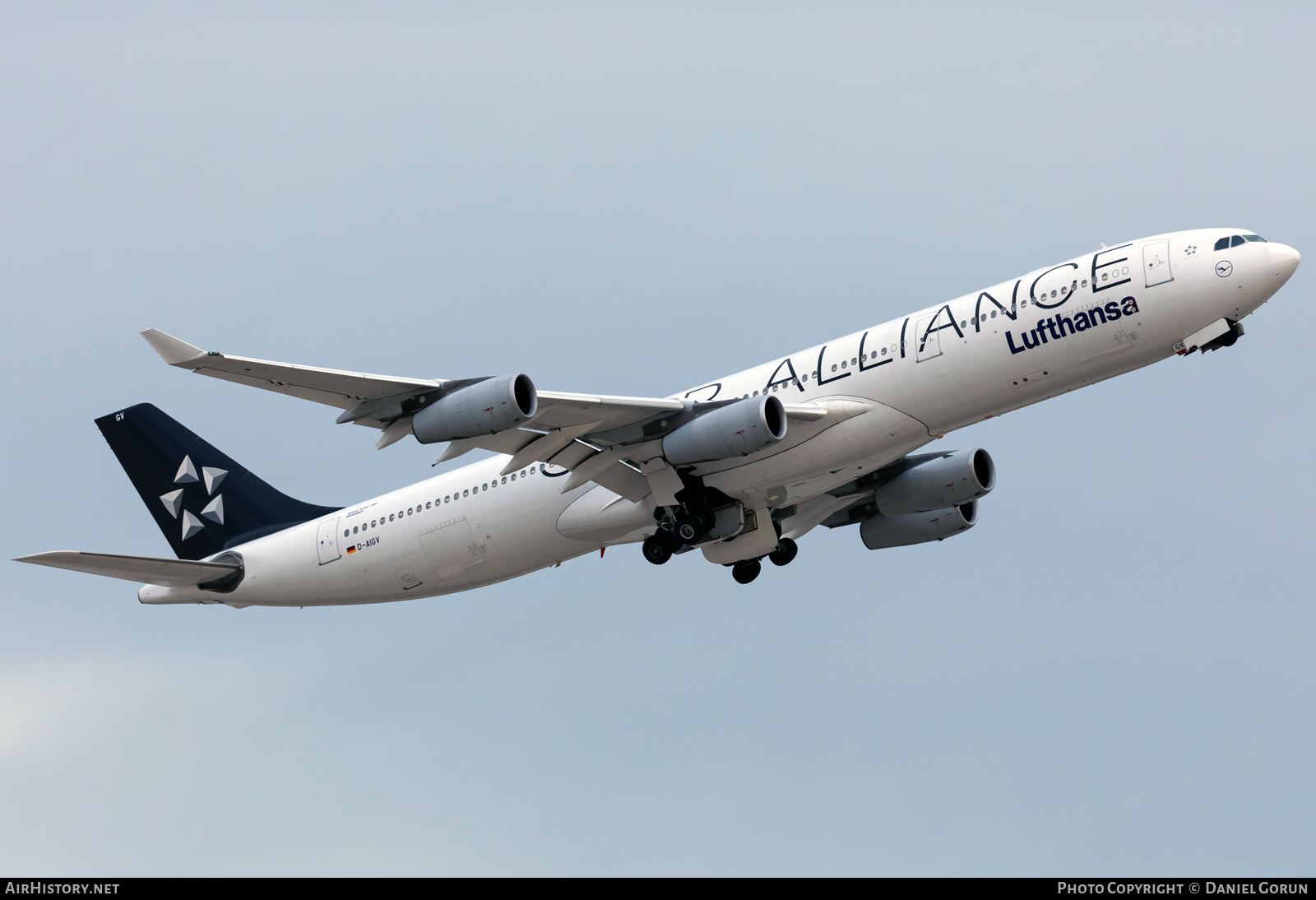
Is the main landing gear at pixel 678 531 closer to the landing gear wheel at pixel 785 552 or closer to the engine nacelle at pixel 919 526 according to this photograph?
the landing gear wheel at pixel 785 552

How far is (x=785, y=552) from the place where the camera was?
1626 inches

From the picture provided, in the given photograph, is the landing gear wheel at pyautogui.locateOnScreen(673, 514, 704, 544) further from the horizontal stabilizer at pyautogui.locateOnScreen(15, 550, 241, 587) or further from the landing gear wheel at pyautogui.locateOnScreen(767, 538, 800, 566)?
the horizontal stabilizer at pyautogui.locateOnScreen(15, 550, 241, 587)

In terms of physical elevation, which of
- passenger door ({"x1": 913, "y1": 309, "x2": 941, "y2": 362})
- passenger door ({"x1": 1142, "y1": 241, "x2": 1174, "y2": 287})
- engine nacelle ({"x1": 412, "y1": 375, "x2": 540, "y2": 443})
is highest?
passenger door ({"x1": 1142, "y1": 241, "x2": 1174, "y2": 287})

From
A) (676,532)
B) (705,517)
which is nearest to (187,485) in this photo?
(676,532)

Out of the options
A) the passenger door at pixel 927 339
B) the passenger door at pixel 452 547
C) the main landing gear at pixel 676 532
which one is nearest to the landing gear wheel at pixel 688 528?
the main landing gear at pixel 676 532

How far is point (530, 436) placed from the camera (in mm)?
33875

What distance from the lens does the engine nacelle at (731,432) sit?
3200 centimetres

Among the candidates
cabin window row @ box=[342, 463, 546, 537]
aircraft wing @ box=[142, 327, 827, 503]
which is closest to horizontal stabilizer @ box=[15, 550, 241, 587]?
cabin window row @ box=[342, 463, 546, 537]

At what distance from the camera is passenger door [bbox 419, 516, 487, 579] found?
1485 inches

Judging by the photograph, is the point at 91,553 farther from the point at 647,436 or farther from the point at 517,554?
the point at 647,436

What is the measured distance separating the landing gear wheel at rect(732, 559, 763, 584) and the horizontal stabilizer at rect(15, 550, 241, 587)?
15.0 m

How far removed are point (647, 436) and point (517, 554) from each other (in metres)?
5.68
